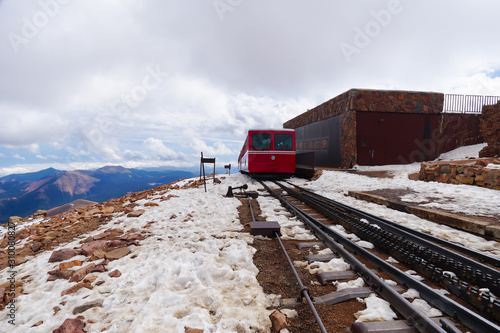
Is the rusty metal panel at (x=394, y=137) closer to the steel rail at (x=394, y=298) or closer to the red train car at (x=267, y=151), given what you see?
the red train car at (x=267, y=151)

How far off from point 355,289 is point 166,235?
3.56 meters

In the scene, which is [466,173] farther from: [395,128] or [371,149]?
[395,128]

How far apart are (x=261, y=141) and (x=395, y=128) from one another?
1079 cm

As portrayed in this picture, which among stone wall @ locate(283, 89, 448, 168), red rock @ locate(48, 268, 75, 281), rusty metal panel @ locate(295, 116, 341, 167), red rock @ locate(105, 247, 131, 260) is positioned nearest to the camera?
red rock @ locate(48, 268, 75, 281)

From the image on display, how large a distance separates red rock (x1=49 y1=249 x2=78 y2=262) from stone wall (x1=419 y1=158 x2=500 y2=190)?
11915 millimetres

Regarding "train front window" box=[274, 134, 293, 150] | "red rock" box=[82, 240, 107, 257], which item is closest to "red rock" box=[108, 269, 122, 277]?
"red rock" box=[82, 240, 107, 257]

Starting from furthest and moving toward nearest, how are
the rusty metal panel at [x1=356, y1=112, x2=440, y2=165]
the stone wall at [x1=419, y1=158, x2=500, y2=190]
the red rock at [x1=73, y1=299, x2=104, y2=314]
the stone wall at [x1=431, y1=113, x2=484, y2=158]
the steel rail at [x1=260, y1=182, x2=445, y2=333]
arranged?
the stone wall at [x1=431, y1=113, x2=484, y2=158]
the rusty metal panel at [x1=356, y1=112, x2=440, y2=165]
the stone wall at [x1=419, y1=158, x2=500, y2=190]
the red rock at [x1=73, y1=299, x2=104, y2=314]
the steel rail at [x1=260, y1=182, x2=445, y2=333]

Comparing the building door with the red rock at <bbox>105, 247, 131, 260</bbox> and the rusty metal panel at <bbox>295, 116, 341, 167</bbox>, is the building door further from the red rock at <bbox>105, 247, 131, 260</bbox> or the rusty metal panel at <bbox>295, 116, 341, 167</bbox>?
the red rock at <bbox>105, 247, 131, 260</bbox>

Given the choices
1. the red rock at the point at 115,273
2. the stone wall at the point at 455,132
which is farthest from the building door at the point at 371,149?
the red rock at the point at 115,273

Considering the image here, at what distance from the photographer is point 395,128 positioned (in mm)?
16969

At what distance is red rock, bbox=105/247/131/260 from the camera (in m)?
3.67

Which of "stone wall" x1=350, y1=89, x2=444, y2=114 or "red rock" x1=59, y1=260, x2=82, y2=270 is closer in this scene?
"red rock" x1=59, y1=260, x2=82, y2=270

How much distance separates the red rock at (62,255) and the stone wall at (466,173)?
39.1 ft

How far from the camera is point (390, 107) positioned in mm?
16766
